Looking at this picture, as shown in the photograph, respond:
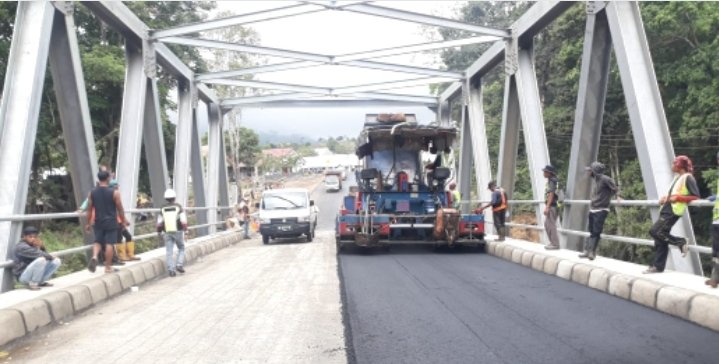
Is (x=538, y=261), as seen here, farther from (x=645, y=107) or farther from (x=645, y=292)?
(x=645, y=292)

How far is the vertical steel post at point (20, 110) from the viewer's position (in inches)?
295

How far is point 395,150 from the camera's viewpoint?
15.2 metres

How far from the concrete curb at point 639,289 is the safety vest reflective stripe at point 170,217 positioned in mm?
6210

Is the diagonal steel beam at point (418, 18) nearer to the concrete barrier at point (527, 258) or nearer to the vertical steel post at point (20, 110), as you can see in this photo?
the concrete barrier at point (527, 258)

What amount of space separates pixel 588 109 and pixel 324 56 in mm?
9602

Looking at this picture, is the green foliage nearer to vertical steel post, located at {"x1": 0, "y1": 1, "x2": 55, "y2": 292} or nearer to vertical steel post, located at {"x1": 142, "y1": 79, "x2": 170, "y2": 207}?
vertical steel post, located at {"x1": 142, "y1": 79, "x2": 170, "y2": 207}

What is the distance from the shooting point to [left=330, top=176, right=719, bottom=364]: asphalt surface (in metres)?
4.98

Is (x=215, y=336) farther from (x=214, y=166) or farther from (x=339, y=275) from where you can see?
(x=214, y=166)

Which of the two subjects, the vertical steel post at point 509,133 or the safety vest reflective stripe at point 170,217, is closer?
the safety vest reflective stripe at point 170,217

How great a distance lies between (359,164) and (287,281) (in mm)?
6938

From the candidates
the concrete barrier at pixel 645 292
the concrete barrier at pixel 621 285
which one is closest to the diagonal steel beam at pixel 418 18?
the concrete barrier at pixel 621 285

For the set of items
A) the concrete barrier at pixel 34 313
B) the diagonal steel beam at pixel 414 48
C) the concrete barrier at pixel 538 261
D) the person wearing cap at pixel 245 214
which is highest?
the diagonal steel beam at pixel 414 48

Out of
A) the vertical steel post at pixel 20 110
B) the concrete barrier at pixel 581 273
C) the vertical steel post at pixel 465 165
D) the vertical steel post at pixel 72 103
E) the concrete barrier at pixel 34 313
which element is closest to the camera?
the concrete barrier at pixel 34 313

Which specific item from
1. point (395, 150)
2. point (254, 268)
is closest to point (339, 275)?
point (254, 268)
